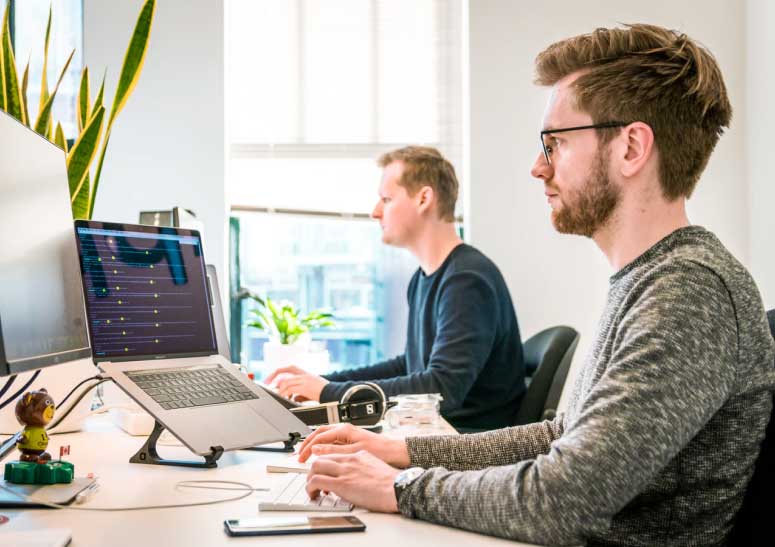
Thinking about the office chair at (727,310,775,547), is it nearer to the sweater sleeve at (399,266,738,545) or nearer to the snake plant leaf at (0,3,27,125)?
the sweater sleeve at (399,266,738,545)

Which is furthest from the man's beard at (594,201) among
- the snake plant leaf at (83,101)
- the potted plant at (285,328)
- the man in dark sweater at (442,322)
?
the potted plant at (285,328)

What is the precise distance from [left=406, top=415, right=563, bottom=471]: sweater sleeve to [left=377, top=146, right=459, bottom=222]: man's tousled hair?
1.46m

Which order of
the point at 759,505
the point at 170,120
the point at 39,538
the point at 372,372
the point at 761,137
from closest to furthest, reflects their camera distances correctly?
1. the point at 39,538
2. the point at 759,505
3. the point at 372,372
4. the point at 761,137
5. the point at 170,120

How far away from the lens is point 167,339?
4.75 feet

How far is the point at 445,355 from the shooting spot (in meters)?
2.27

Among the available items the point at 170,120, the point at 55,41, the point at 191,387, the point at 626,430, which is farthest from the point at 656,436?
the point at 55,41

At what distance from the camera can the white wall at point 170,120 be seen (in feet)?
11.5

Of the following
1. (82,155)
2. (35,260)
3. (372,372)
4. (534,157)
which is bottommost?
(372,372)

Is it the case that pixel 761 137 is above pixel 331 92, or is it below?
below

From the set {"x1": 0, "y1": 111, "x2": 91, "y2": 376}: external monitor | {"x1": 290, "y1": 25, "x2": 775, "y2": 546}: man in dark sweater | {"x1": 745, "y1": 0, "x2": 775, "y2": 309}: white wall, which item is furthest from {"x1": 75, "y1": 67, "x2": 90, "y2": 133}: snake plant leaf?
{"x1": 745, "y1": 0, "x2": 775, "y2": 309}: white wall

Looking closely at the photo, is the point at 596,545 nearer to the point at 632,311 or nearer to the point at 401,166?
the point at 632,311

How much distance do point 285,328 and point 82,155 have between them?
1690mm

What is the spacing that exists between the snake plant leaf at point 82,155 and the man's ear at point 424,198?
3.82 feet

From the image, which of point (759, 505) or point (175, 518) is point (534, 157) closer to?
point (759, 505)
